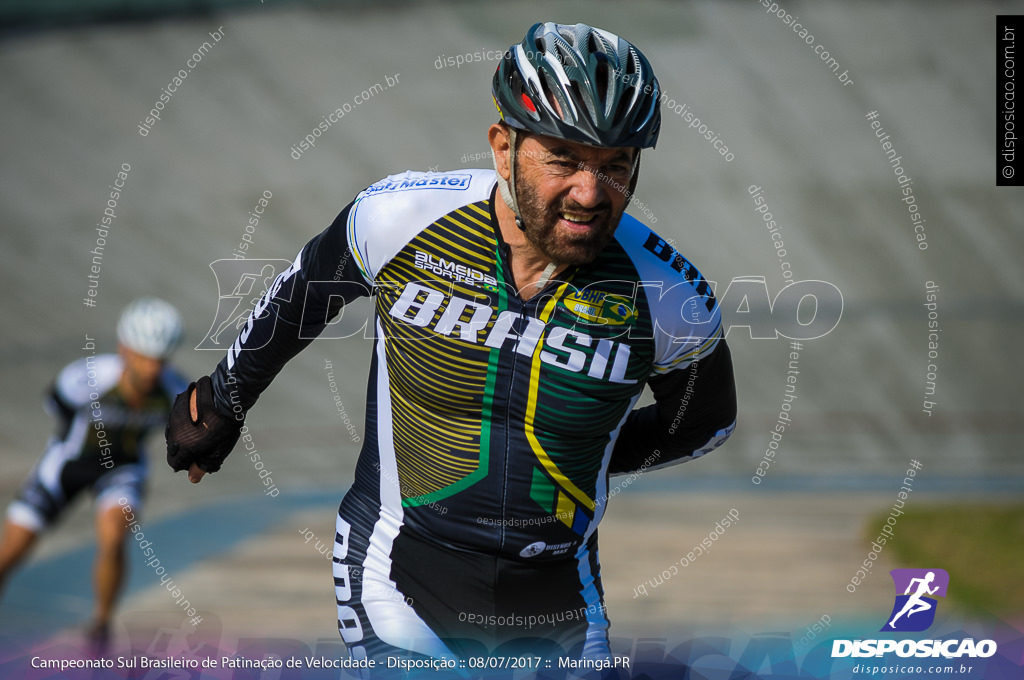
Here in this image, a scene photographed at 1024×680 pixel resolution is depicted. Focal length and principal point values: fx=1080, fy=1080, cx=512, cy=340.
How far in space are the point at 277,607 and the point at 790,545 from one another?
182 inches

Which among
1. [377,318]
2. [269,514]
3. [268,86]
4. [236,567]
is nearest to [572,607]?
[377,318]

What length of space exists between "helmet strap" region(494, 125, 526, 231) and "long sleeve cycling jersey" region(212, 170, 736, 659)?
7cm

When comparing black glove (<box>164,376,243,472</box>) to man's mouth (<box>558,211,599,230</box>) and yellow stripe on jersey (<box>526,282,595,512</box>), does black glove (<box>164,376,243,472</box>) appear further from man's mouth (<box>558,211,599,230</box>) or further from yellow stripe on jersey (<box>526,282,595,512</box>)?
man's mouth (<box>558,211,599,230</box>)

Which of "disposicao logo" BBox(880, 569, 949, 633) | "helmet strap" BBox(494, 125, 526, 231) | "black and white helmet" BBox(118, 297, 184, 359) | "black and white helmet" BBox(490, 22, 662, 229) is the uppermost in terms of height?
"black and white helmet" BBox(118, 297, 184, 359)

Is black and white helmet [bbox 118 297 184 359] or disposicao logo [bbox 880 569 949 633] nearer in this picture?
disposicao logo [bbox 880 569 949 633]

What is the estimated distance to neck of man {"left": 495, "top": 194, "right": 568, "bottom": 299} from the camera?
2.87m

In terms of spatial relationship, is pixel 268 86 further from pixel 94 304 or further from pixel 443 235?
pixel 443 235

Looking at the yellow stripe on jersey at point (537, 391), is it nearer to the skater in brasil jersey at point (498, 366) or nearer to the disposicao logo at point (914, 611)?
the skater in brasil jersey at point (498, 366)

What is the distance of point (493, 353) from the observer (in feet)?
9.54

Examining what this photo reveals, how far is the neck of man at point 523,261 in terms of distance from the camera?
287 cm
